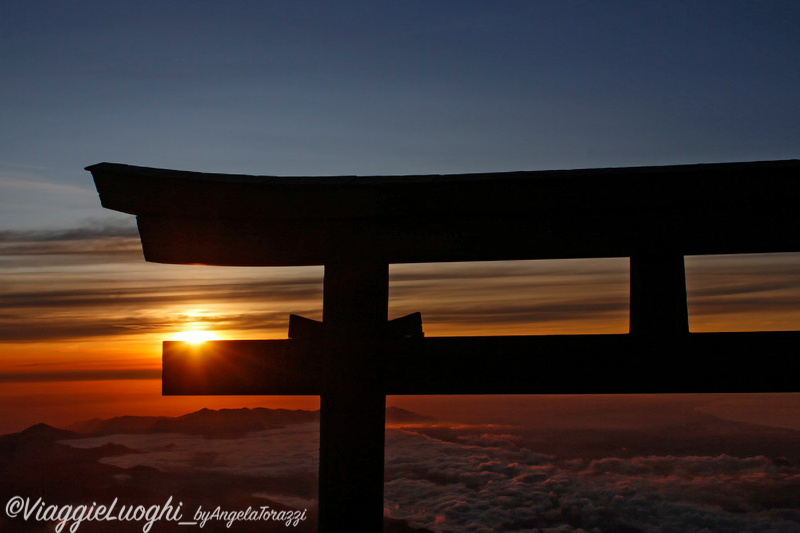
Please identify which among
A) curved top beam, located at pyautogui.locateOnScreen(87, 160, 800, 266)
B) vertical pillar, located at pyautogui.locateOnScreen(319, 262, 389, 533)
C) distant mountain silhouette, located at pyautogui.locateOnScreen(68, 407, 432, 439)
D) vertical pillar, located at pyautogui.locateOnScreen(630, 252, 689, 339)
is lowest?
distant mountain silhouette, located at pyautogui.locateOnScreen(68, 407, 432, 439)

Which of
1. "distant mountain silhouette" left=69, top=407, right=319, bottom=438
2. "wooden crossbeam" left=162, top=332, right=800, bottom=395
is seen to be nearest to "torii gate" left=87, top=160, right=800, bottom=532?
"wooden crossbeam" left=162, top=332, right=800, bottom=395

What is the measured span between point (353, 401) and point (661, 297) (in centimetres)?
172

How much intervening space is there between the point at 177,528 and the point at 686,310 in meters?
50.0

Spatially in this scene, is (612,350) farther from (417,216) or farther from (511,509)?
(511,509)

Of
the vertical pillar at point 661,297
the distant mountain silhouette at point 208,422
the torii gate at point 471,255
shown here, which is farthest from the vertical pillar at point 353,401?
the distant mountain silhouette at point 208,422

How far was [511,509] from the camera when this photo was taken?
167 ft

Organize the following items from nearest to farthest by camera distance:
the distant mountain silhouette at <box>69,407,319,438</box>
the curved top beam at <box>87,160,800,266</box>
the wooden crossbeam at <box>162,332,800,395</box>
Answer: the curved top beam at <box>87,160,800,266</box> → the wooden crossbeam at <box>162,332,800,395</box> → the distant mountain silhouette at <box>69,407,319,438</box>

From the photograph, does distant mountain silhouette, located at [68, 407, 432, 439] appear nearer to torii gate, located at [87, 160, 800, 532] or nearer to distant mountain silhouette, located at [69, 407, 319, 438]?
distant mountain silhouette, located at [69, 407, 319, 438]

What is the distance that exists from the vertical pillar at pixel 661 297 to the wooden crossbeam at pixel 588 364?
15 cm

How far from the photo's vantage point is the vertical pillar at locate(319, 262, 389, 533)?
291 centimetres

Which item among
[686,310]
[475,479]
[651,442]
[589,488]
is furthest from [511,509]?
[651,442]

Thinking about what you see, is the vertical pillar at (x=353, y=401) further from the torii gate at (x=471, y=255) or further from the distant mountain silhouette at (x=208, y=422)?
the distant mountain silhouette at (x=208, y=422)

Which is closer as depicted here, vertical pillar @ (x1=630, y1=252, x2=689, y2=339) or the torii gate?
the torii gate

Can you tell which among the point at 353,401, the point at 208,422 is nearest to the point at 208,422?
the point at 208,422
